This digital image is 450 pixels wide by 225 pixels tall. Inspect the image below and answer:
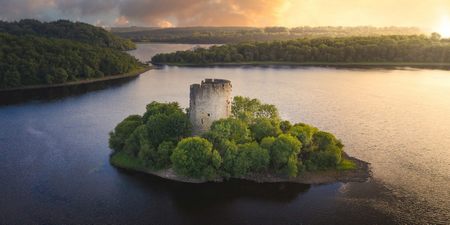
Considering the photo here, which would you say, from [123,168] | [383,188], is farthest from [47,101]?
[383,188]

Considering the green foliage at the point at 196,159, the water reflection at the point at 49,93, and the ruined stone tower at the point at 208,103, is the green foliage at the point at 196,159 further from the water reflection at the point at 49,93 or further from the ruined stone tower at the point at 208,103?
the water reflection at the point at 49,93

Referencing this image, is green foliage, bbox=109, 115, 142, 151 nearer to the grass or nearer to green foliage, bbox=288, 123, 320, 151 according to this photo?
green foliage, bbox=288, 123, 320, 151

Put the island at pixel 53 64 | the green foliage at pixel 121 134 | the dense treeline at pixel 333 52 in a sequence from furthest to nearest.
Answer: the dense treeline at pixel 333 52
the island at pixel 53 64
the green foliage at pixel 121 134

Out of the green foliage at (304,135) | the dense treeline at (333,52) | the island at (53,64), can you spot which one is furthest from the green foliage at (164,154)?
the dense treeline at (333,52)

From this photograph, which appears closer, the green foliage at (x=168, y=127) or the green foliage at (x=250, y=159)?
the green foliage at (x=250, y=159)

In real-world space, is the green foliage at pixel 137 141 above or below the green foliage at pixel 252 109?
below

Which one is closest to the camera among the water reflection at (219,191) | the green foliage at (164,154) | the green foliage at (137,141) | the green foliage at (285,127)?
the water reflection at (219,191)

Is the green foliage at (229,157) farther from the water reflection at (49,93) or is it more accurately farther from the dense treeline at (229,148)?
the water reflection at (49,93)

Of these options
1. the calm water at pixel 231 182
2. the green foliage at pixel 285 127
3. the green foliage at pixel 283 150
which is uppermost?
the green foliage at pixel 285 127
